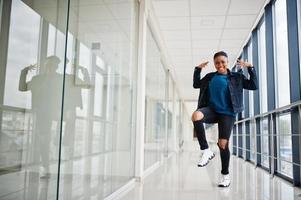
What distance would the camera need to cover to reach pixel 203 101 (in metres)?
2.86

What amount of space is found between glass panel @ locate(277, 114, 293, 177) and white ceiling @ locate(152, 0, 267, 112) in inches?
71.9

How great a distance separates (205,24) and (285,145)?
8.21ft

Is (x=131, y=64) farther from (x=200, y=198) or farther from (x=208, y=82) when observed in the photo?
(x=200, y=198)

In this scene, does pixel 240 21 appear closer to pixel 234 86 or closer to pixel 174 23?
pixel 174 23

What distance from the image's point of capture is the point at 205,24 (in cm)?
534

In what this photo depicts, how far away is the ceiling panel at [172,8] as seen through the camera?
14.9 feet

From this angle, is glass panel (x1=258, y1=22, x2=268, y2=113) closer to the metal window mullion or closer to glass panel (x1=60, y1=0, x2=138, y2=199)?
the metal window mullion

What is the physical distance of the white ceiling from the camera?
4570 mm

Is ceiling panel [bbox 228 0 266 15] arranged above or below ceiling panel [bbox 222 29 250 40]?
above

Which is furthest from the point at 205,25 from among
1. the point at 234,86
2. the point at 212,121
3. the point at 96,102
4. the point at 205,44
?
the point at 96,102

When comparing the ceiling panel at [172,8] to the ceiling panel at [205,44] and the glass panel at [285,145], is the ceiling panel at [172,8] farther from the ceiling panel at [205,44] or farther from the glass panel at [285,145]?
the glass panel at [285,145]

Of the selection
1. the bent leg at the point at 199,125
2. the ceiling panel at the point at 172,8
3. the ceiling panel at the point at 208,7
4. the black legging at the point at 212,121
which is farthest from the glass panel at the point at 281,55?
the bent leg at the point at 199,125

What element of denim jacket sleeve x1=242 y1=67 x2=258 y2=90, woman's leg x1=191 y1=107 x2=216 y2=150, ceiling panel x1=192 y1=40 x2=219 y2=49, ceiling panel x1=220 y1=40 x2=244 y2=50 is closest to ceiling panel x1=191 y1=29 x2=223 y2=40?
ceiling panel x1=192 y1=40 x2=219 y2=49

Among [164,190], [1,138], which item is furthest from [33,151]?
[164,190]
